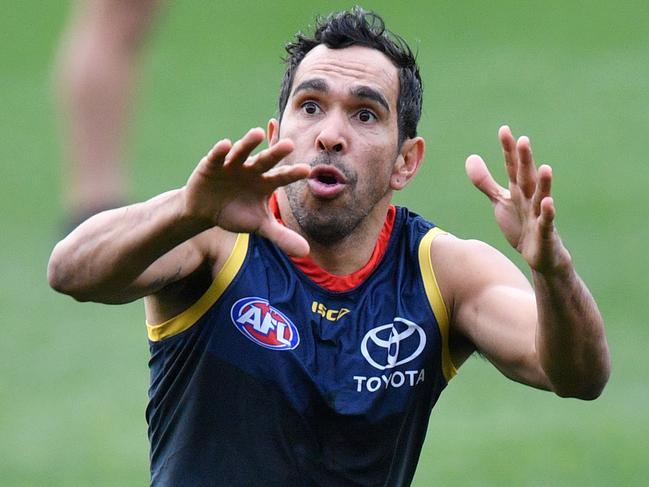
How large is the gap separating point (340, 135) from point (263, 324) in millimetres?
744

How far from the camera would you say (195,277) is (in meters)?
5.51

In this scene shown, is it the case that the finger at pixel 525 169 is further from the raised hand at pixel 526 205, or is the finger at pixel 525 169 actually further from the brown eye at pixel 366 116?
the brown eye at pixel 366 116

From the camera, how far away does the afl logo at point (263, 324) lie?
558cm

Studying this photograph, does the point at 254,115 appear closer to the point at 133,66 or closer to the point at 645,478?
the point at 645,478

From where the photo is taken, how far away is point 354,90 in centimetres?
589

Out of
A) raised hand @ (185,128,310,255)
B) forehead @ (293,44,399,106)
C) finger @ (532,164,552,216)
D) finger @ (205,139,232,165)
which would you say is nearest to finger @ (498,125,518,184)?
finger @ (532,164,552,216)

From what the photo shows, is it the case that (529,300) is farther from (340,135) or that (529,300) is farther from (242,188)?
(242,188)

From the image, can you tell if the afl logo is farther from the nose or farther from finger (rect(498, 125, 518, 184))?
finger (rect(498, 125, 518, 184))

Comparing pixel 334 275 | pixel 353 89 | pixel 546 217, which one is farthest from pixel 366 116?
pixel 546 217

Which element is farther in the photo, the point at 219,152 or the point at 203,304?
the point at 203,304

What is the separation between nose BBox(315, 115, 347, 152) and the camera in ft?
18.7

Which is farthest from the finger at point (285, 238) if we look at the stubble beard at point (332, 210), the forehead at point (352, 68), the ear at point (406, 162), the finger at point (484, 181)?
the ear at point (406, 162)

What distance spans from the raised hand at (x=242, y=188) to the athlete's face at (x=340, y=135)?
0.84m

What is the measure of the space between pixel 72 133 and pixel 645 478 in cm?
666
